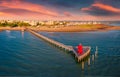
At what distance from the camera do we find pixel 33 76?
26656mm

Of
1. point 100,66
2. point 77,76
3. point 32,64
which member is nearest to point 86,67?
point 100,66

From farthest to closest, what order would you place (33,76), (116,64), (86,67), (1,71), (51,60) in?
(51,60)
(116,64)
(86,67)
(1,71)
(33,76)

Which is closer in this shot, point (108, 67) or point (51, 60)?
point (108, 67)

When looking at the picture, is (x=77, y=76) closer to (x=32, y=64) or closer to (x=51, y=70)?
(x=51, y=70)

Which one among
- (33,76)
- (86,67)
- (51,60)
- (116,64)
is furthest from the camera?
(51,60)

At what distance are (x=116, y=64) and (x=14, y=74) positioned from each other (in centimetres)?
1553

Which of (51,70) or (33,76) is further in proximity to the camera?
(51,70)

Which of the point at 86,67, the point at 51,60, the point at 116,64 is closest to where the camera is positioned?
the point at 86,67

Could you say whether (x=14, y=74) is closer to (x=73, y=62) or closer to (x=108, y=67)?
(x=73, y=62)

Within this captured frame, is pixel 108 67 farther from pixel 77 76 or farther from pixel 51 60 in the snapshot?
pixel 51 60

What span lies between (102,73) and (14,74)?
11.1 m

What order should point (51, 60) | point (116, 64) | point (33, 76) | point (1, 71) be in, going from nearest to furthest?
point (33, 76), point (1, 71), point (116, 64), point (51, 60)

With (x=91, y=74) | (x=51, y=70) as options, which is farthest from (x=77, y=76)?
(x=51, y=70)

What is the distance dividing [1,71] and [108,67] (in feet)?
48.9
